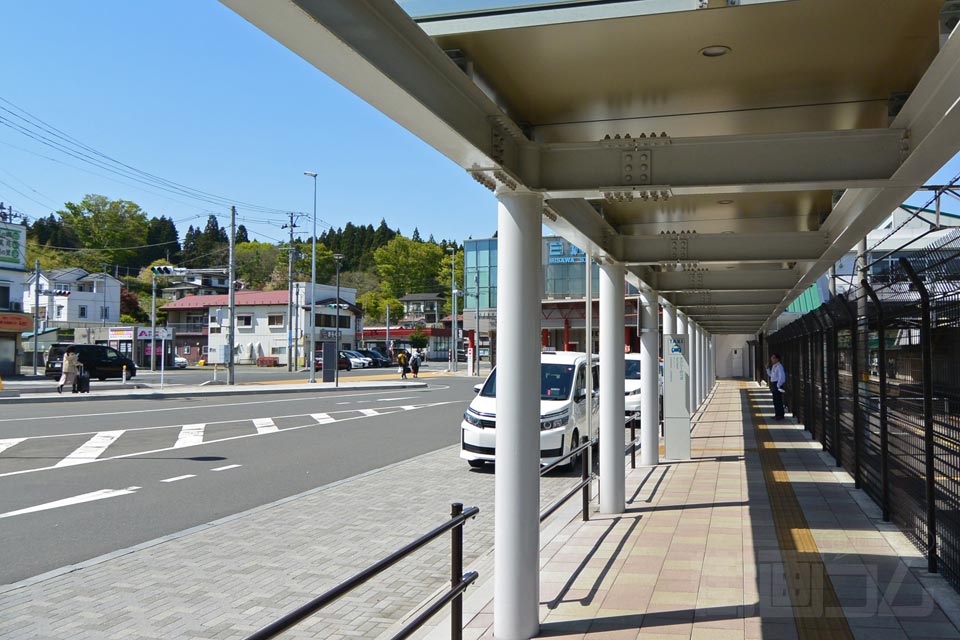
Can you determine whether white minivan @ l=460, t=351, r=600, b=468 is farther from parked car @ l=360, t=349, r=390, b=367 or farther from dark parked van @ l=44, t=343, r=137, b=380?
parked car @ l=360, t=349, r=390, b=367

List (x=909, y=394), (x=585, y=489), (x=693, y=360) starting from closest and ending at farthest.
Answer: (x=909, y=394) < (x=585, y=489) < (x=693, y=360)

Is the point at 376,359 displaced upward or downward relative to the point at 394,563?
upward

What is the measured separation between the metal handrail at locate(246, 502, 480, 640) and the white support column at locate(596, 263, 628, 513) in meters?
4.44

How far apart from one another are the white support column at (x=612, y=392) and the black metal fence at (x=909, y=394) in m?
2.52

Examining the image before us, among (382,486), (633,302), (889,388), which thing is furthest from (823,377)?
(633,302)

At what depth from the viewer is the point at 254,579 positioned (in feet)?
22.0

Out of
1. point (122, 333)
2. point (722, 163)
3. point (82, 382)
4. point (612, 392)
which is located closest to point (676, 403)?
point (612, 392)

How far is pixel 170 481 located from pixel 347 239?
142051 millimetres

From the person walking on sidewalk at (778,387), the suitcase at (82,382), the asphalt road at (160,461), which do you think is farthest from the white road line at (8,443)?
the person walking on sidewalk at (778,387)

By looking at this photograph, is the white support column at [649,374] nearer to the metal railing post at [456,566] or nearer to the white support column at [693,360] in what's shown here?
the metal railing post at [456,566]

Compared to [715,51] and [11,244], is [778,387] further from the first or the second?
[11,244]

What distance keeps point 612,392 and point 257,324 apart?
7695 cm

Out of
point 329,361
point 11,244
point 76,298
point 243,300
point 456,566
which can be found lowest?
point 456,566

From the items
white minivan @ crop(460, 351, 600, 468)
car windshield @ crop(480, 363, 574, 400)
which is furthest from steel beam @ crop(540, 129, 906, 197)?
car windshield @ crop(480, 363, 574, 400)
